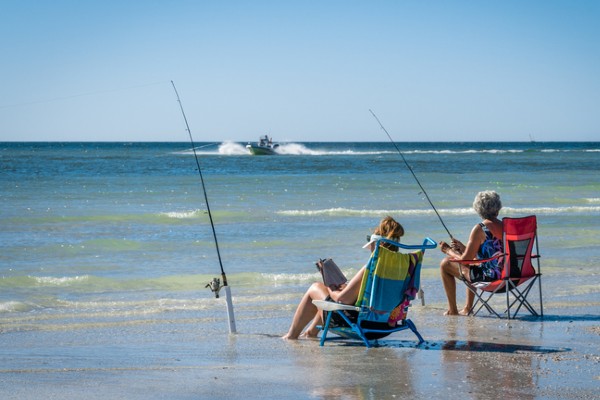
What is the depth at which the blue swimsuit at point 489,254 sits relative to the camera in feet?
23.6

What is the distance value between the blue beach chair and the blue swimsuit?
4.28 ft

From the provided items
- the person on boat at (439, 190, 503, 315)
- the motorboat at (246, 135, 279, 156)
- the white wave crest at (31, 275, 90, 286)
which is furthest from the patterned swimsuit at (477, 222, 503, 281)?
the motorboat at (246, 135, 279, 156)

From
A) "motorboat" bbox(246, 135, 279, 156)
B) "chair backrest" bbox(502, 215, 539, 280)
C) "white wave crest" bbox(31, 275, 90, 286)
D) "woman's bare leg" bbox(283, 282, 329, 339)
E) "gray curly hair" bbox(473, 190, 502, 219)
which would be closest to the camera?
"woman's bare leg" bbox(283, 282, 329, 339)

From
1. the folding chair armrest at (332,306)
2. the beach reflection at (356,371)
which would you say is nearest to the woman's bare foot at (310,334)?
the beach reflection at (356,371)

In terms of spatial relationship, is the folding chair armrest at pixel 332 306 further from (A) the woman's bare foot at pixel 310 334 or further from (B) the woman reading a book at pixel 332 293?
(A) the woman's bare foot at pixel 310 334

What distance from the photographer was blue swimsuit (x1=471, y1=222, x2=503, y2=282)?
718 cm

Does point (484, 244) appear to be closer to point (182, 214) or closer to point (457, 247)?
point (457, 247)

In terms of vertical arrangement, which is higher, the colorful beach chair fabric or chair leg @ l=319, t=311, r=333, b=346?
the colorful beach chair fabric

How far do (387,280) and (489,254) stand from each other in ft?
5.60

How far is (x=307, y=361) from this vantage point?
553cm

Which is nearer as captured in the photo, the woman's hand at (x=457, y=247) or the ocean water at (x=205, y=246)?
the woman's hand at (x=457, y=247)

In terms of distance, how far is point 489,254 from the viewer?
23.7 feet

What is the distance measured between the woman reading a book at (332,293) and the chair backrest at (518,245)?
1.40 meters

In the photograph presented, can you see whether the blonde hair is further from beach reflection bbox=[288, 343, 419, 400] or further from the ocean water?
the ocean water
